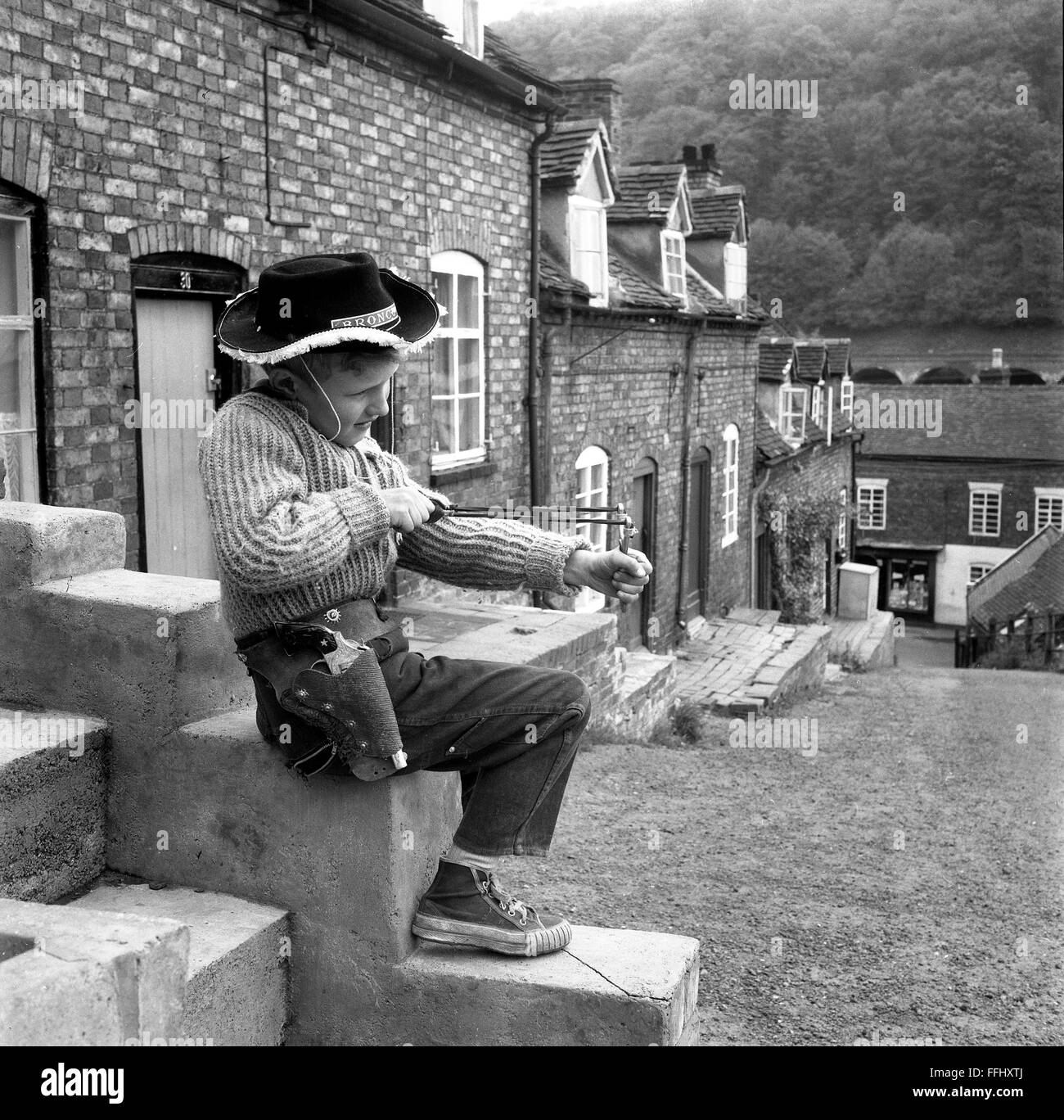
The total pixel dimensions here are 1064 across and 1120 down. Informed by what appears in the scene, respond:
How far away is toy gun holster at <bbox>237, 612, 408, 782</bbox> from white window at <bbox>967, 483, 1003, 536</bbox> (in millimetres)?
39804

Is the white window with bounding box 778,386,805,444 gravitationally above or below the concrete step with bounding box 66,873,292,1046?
above

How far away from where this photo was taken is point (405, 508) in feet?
8.43

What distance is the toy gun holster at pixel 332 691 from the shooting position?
261 centimetres

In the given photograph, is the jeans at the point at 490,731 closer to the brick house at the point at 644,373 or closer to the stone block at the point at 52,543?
the stone block at the point at 52,543

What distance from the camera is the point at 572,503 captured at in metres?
12.5

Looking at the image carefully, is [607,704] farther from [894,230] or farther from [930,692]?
[894,230]

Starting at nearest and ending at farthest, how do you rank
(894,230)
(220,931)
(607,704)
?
(220,931), (607,704), (894,230)

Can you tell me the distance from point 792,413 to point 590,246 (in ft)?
39.5

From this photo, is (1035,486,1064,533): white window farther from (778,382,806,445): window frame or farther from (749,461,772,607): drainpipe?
(749,461,772,607): drainpipe

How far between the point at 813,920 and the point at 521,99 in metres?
8.20

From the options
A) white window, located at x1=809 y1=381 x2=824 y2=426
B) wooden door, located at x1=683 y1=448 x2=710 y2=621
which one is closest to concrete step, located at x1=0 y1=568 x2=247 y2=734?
wooden door, located at x1=683 y1=448 x2=710 y2=621

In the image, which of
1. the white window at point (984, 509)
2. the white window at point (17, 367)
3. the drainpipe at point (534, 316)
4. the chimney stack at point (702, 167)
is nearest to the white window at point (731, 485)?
the chimney stack at point (702, 167)

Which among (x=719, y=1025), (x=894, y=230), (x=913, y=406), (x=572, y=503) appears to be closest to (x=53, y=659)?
(x=719, y=1025)
